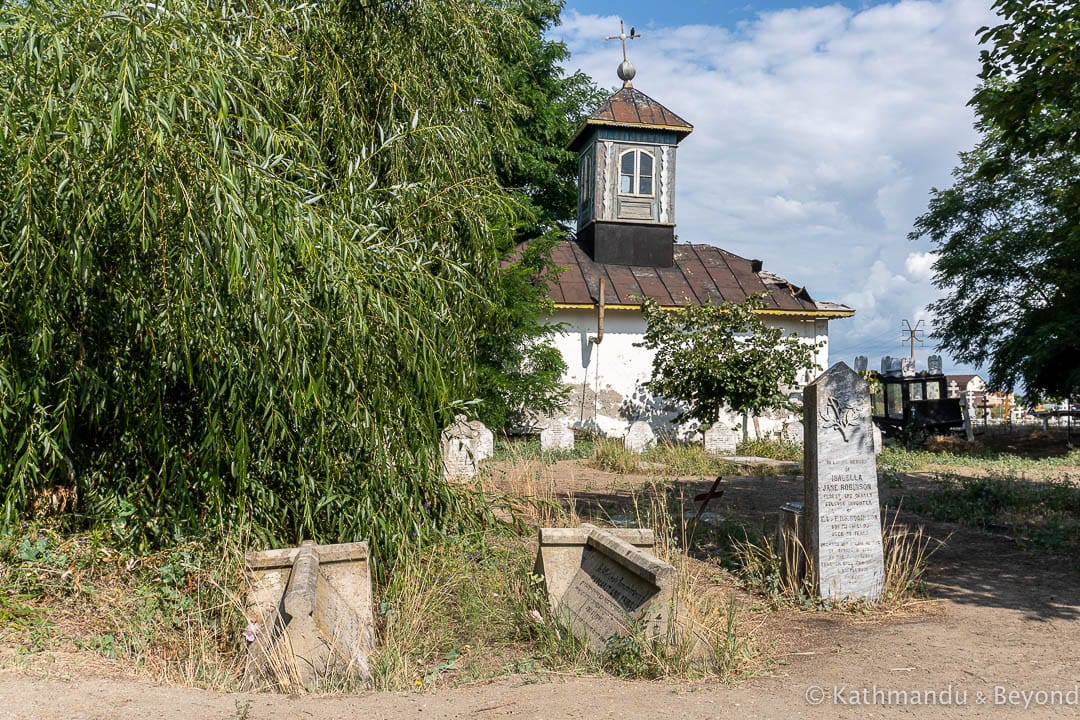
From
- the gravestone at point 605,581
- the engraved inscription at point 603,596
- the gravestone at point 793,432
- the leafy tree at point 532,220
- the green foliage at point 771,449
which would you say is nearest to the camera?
the gravestone at point 605,581

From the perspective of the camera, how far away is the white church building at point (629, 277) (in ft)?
67.8

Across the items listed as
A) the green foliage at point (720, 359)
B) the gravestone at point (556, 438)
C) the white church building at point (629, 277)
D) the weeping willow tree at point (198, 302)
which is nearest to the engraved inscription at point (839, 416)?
the weeping willow tree at point (198, 302)

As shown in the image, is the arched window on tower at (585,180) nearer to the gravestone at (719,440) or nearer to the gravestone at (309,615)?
the gravestone at (719,440)

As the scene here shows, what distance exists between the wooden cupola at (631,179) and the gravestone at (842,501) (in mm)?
15861

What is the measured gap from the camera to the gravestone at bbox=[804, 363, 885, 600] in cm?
627

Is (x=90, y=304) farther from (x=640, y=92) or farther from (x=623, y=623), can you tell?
(x=640, y=92)

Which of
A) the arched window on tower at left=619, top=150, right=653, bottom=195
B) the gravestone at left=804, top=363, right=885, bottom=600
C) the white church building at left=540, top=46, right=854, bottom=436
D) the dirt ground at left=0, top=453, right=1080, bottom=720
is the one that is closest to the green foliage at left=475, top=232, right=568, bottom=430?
the white church building at left=540, top=46, right=854, bottom=436

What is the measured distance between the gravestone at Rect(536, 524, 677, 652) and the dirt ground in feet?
1.40

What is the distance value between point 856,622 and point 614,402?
14.9 m

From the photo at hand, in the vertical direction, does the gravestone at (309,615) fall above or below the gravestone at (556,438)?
below

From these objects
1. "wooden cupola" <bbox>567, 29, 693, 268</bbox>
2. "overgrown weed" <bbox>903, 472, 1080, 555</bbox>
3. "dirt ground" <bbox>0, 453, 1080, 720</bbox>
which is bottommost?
"dirt ground" <bbox>0, 453, 1080, 720</bbox>

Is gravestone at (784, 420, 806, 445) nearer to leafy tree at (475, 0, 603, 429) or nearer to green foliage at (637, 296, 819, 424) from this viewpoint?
green foliage at (637, 296, 819, 424)

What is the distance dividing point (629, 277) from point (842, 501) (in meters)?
15.5

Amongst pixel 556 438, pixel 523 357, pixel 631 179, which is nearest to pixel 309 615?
pixel 556 438
